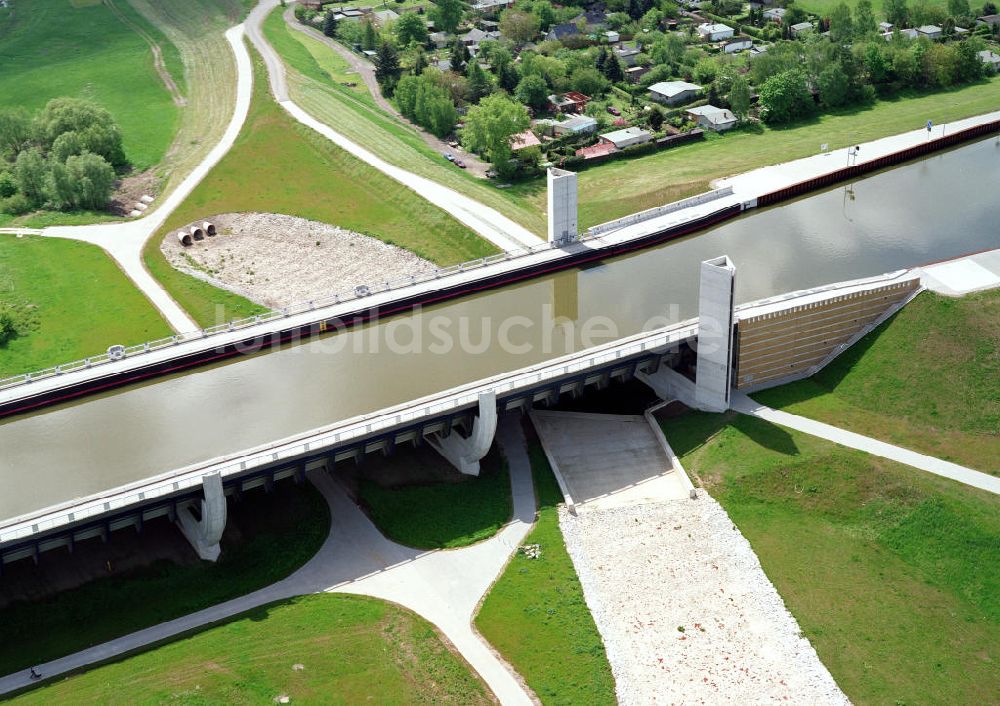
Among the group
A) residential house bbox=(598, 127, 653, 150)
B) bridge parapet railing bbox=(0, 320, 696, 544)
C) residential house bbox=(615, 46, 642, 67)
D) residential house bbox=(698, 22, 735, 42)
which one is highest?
residential house bbox=(698, 22, 735, 42)

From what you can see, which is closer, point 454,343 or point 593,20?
point 454,343

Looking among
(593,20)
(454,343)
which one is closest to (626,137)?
(454,343)

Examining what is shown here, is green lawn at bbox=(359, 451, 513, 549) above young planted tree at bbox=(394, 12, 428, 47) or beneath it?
beneath

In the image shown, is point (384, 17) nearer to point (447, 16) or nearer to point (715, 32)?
point (447, 16)

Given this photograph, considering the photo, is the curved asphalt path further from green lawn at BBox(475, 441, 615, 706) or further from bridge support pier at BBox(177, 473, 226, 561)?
bridge support pier at BBox(177, 473, 226, 561)

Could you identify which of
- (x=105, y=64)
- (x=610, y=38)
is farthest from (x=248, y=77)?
(x=610, y=38)

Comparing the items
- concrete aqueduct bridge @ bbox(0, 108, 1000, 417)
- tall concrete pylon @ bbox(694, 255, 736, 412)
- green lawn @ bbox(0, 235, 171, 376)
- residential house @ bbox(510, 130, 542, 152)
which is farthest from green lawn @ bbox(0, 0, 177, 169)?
tall concrete pylon @ bbox(694, 255, 736, 412)
